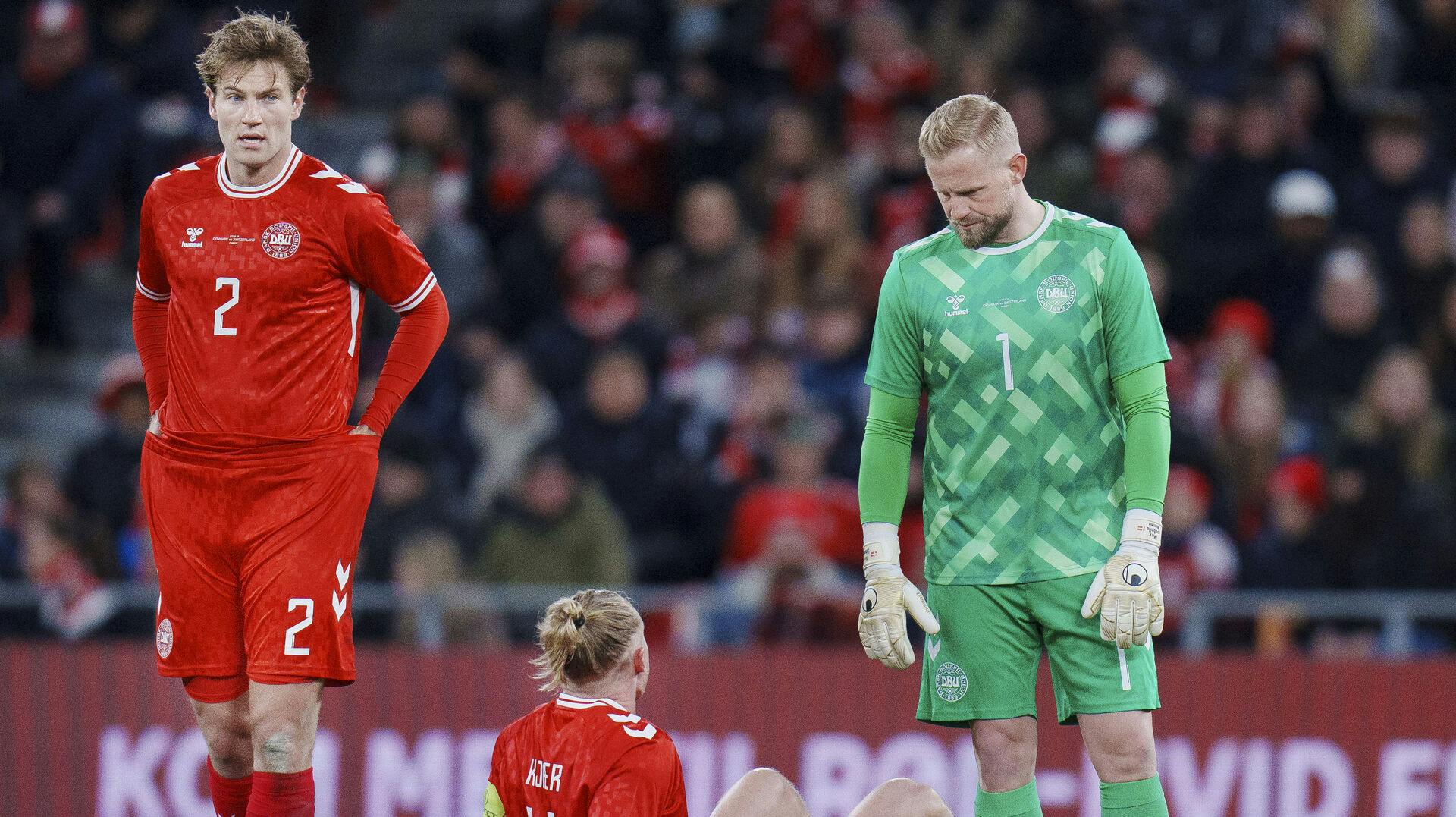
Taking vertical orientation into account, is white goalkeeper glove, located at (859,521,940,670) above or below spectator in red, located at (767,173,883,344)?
below

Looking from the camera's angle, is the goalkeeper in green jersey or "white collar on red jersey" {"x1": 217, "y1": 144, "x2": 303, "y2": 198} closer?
the goalkeeper in green jersey

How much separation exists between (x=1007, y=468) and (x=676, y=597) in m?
4.27

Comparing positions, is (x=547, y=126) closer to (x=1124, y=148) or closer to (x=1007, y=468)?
(x=1124, y=148)

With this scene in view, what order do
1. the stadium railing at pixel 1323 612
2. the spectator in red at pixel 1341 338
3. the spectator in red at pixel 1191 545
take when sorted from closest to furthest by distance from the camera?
1. the stadium railing at pixel 1323 612
2. the spectator in red at pixel 1191 545
3. the spectator in red at pixel 1341 338

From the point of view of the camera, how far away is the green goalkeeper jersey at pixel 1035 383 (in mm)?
5031

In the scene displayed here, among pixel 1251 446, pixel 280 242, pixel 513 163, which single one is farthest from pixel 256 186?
pixel 513 163

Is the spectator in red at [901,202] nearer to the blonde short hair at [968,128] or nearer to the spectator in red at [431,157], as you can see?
the spectator in red at [431,157]

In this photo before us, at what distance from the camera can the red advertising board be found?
837 centimetres

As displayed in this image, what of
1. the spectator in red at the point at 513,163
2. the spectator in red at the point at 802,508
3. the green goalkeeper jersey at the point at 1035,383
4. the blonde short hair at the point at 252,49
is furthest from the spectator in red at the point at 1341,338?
the blonde short hair at the point at 252,49

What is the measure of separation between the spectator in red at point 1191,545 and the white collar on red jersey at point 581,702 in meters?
4.77

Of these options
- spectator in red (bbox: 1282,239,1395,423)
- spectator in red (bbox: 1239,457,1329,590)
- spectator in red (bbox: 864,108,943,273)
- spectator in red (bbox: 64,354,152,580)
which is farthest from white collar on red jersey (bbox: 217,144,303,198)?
spectator in red (bbox: 1282,239,1395,423)

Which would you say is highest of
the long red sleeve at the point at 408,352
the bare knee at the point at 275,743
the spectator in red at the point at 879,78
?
the spectator in red at the point at 879,78

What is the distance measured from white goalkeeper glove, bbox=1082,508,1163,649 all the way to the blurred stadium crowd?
4.15m

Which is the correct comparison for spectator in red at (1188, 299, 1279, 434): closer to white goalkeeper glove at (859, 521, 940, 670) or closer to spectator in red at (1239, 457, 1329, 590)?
spectator in red at (1239, 457, 1329, 590)
